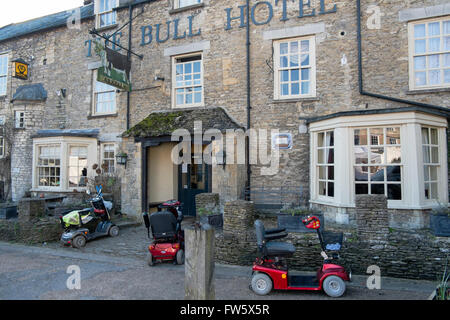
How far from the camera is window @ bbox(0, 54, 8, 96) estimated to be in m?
15.2

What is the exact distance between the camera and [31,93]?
13.8 meters

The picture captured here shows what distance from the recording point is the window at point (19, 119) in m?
14.0

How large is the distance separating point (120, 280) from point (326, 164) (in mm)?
5785

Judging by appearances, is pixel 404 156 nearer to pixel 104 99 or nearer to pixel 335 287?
pixel 335 287

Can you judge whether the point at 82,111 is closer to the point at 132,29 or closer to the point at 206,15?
the point at 132,29

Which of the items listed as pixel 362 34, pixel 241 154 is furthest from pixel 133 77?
pixel 362 34

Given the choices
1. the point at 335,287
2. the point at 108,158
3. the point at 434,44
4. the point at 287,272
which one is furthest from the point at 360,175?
the point at 108,158

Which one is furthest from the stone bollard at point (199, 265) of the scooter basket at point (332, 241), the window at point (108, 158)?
the window at point (108, 158)

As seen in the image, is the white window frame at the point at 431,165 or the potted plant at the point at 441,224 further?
the white window frame at the point at 431,165

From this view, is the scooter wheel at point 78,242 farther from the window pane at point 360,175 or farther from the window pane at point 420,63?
the window pane at point 420,63

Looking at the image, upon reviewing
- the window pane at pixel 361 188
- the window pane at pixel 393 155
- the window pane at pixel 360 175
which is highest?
the window pane at pixel 393 155

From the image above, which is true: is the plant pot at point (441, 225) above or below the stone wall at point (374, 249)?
above

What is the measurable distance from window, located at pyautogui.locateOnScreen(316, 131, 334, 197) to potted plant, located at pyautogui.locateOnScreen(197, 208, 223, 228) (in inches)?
119

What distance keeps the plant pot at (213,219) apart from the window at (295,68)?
443 cm
